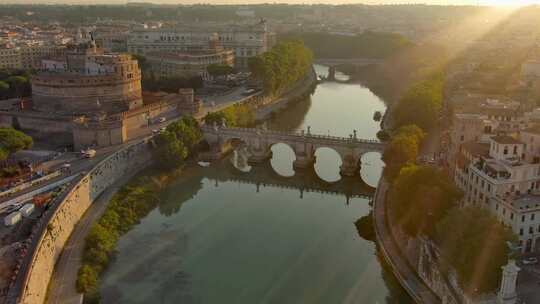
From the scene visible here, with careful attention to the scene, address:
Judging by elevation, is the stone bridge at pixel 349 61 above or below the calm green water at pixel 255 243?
above

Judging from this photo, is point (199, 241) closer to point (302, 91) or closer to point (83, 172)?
point (83, 172)

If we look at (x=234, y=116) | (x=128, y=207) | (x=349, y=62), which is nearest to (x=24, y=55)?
(x=234, y=116)

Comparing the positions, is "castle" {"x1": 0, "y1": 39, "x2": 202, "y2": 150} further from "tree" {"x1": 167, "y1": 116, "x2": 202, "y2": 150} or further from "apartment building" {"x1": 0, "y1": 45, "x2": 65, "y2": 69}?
"apartment building" {"x1": 0, "y1": 45, "x2": 65, "y2": 69}

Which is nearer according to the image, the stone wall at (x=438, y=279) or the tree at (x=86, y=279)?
the stone wall at (x=438, y=279)

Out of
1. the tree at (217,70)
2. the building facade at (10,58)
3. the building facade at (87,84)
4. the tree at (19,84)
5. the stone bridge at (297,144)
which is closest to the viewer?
the stone bridge at (297,144)

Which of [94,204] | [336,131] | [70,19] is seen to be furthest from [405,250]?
[70,19]

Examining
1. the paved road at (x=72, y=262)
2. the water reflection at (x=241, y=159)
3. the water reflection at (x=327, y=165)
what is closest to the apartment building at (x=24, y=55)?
the water reflection at (x=241, y=159)

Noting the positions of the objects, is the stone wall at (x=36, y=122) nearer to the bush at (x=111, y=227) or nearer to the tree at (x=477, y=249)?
the bush at (x=111, y=227)
